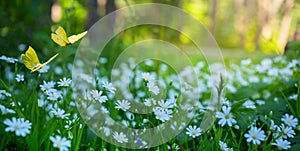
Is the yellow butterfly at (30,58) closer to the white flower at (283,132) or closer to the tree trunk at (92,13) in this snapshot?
the white flower at (283,132)

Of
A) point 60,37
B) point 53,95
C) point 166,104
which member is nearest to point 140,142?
point 166,104

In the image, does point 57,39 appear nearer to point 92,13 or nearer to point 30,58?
point 30,58

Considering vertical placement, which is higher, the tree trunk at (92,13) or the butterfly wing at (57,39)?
the tree trunk at (92,13)

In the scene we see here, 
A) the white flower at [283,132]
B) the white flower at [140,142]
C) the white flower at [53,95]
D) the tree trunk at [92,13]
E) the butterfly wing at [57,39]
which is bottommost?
the white flower at [283,132]

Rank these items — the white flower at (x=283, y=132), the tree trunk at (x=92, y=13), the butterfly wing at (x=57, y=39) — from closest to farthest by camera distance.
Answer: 1. the butterfly wing at (x=57, y=39)
2. the white flower at (x=283, y=132)
3. the tree trunk at (x=92, y=13)

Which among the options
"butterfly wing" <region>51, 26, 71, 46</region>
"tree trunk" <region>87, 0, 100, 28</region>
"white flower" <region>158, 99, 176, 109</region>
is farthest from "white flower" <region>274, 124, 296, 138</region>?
"tree trunk" <region>87, 0, 100, 28</region>

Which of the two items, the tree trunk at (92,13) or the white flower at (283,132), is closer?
the white flower at (283,132)

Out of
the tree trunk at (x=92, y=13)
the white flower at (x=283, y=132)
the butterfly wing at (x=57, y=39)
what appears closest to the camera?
the butterfly wing at (x=57, y=39)

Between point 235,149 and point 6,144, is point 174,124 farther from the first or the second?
point 6,144

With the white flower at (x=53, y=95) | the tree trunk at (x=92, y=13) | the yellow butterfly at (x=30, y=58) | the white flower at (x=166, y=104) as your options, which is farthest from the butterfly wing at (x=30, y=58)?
the tree trunk at (x=92, y=13)
